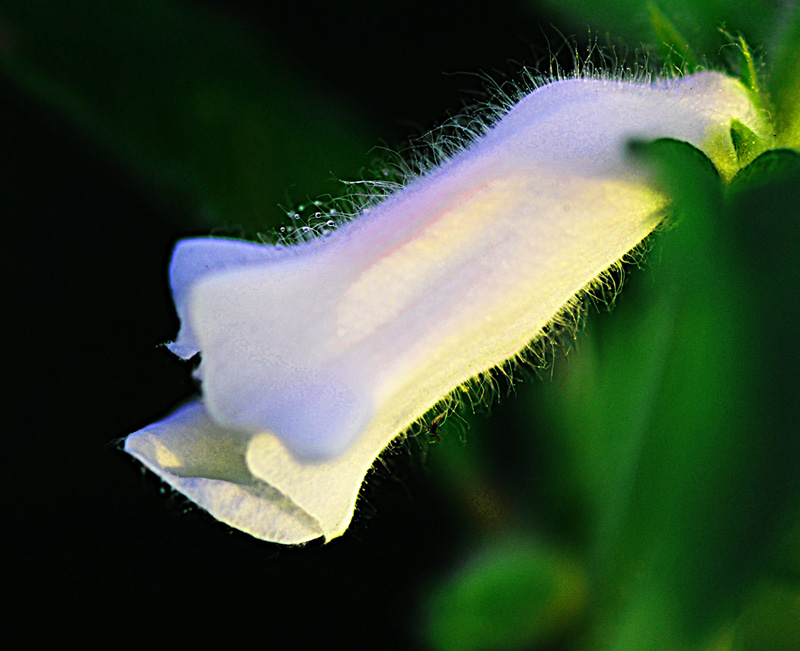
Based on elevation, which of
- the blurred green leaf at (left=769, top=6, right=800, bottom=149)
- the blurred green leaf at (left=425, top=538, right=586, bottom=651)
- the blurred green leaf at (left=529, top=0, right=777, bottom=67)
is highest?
the blurred green leaf at (left=529, top=0, right=777, bottom=67)

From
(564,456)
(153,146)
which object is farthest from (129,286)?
(564,456)

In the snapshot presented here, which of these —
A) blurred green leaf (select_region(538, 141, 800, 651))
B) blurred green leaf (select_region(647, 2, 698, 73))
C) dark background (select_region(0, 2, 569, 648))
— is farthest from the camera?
dark background (select_region(0, 2, 569, 648))

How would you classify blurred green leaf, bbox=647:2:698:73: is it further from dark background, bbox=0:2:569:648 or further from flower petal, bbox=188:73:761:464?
dark background, bbox=0:2:569:648

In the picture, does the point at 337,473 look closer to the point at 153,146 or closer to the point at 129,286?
the point at 153,146

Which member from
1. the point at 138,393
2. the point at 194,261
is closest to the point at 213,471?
the point at 194,261

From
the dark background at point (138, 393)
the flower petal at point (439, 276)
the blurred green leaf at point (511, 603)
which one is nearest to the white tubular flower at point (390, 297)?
the flower petal at point (439, 276)

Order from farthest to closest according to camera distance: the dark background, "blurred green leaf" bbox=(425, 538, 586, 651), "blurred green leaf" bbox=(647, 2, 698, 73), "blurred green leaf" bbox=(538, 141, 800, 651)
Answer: the dark background
"blurred green leaf" bbox=(425, 538, 586, 651)
"blurred green leaf" bbox=(647, 2, 698, 73)
"blurred green leaf" bbox=(538, 141, 800, 651)

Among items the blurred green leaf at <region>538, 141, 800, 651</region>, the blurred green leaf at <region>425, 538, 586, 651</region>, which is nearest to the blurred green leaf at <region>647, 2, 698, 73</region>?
the blurred green leaf at <region>538, 141, 800, 651</region>
